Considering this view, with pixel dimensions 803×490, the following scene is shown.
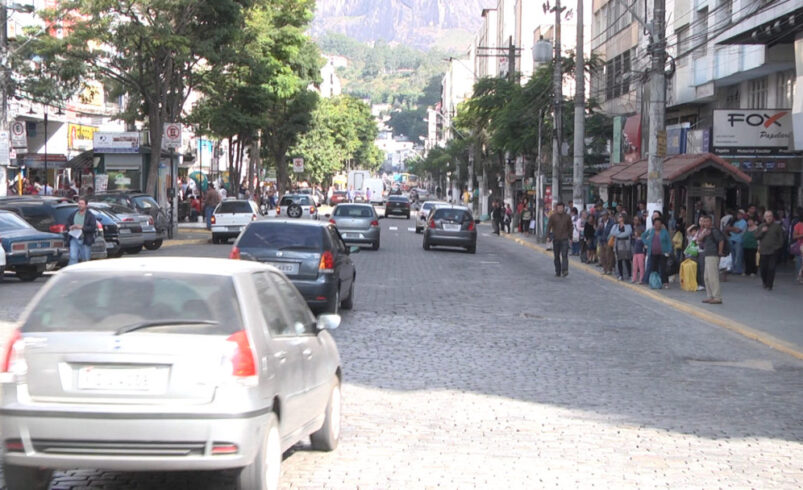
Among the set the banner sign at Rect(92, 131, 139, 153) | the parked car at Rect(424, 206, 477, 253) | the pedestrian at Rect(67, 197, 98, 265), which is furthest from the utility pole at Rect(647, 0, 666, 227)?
the banner sign at Rect(92, 131, 139, 153)

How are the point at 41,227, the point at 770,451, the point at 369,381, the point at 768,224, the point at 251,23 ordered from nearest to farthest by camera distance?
the point at 770,451 → the point at 369,381 → the point at 768,224 → the point at 41,227 → the point at 251,23

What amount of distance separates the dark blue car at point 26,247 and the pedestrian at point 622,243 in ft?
42.2

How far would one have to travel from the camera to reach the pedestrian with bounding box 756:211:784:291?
72.2ft

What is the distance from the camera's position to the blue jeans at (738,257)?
1053 inches

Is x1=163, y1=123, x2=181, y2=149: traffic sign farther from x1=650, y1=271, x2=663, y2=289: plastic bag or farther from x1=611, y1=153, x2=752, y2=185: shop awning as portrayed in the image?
x1=650, y1=271, x2=663, y2=289: plastic bag

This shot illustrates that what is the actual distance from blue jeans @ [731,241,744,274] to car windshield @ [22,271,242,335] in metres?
22.6

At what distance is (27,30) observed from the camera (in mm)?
35875

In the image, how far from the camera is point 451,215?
35.1m

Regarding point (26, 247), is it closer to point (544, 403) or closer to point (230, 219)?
point (544, 403)

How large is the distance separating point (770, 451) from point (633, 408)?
69.7 inches

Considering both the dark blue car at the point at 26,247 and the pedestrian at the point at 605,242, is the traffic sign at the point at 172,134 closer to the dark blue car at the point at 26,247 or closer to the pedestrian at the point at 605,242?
the dark blue car at the point at 26,247

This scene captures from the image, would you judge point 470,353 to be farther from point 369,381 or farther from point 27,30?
point 27,30

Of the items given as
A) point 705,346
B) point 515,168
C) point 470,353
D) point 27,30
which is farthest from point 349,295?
point 515,168

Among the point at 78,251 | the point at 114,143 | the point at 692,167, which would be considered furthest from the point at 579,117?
the point at 78,251
